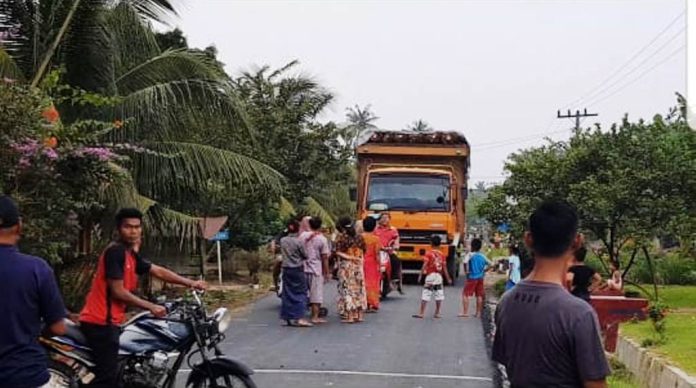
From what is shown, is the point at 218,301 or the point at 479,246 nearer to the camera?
the point at 479,246

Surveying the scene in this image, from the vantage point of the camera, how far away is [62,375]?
676 centimetres

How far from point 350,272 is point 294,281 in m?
0.91

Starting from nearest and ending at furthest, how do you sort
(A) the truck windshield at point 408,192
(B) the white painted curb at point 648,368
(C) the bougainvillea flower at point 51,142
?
(B) the white painted curb at point 648,368 → (C) the bougainvillea flower at point 51,142 → (A) the truck windshield at point 408,192

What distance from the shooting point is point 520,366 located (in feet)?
13.2

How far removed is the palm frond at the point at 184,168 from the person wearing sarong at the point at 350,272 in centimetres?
279

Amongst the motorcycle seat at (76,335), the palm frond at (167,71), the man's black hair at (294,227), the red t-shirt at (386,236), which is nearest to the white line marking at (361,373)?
the motorcycle seat at (76,335)

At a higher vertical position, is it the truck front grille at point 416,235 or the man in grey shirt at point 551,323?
the truck front grille at point 416,235

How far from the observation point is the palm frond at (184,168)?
1572cm

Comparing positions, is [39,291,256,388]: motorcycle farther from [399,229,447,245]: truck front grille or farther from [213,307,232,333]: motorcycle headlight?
[399,229,447,245]: truck front grille

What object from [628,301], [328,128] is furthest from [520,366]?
[328,128]

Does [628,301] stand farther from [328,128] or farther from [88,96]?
[328,128]

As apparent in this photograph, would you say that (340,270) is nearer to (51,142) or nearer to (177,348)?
(51,142)

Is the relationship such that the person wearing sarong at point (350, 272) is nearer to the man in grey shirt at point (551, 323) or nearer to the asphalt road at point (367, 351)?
the asphalt road at point (367, 351)

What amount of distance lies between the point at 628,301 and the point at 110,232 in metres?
8.22
